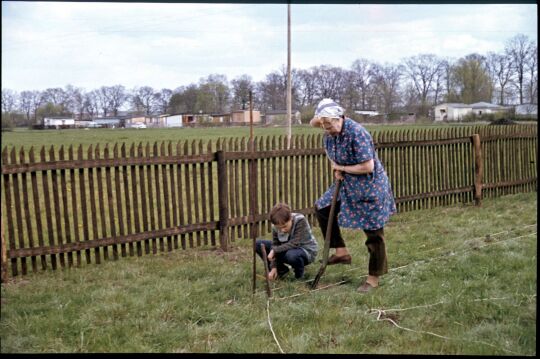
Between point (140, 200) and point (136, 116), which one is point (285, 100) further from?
point (140, 200)

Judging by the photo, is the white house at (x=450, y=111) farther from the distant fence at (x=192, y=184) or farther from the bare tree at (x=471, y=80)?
the distant fence at (x=192, y=184)

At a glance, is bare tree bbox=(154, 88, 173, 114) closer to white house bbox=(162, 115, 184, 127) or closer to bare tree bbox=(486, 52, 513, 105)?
white house bbox=(162, 115, 184, 127)

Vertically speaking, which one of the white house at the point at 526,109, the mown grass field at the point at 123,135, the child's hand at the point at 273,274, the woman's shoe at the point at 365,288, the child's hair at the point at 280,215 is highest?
the white house at the point at 526,109

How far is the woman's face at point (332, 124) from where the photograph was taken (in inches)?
155

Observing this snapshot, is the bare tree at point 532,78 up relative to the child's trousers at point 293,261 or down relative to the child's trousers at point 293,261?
up

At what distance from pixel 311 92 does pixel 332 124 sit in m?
1.32

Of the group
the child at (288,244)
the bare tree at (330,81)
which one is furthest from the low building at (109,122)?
the bare tree at (330,81)

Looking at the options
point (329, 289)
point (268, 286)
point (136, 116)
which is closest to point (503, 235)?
point (329, 289)

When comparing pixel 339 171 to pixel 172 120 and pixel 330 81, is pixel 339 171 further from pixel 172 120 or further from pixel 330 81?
pixel 172 120

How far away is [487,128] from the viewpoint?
865 centimetres

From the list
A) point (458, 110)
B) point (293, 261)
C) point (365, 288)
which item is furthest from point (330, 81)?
point (365, 288)

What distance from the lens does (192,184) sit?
606 centimetres

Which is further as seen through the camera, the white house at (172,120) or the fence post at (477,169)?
the fence post at (477,169)

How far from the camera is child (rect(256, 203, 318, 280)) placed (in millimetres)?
4363
